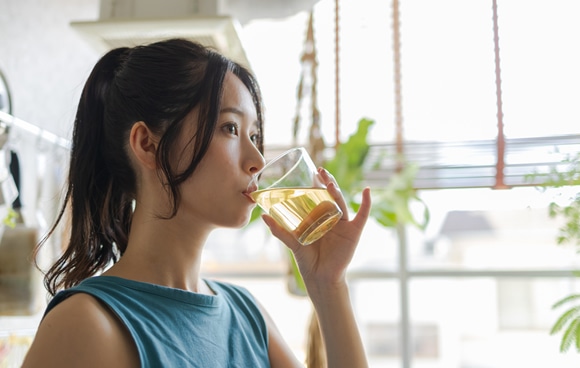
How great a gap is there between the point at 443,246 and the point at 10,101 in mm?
1903

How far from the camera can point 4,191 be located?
163 centimetres

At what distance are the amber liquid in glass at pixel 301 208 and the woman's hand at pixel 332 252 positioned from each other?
0.28 feet

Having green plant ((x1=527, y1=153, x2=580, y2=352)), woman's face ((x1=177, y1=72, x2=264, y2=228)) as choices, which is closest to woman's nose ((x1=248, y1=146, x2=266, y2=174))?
woman's face ((x1=177, y1=72, x2=264, y2=228))

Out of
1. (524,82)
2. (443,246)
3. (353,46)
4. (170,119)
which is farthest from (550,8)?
(170,119)

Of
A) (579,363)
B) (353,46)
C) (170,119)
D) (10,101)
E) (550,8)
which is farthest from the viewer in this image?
(353,46)

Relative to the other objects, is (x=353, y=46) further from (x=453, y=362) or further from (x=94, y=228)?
(x=94, y=228)

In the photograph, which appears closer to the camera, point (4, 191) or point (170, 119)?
point (170, 119)

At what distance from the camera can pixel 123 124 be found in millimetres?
1031

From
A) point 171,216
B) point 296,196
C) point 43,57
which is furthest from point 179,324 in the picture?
point 43,57

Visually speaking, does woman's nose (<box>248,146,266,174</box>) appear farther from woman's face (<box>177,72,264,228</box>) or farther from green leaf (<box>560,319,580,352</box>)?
green leaf (<box>560,319,580,352</box>)

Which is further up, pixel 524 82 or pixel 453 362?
pixel 524 82

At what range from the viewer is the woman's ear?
39.1 inches

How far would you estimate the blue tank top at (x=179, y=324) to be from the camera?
906 mm

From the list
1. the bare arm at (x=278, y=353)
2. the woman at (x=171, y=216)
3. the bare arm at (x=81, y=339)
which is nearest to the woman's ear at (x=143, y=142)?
the woman at (x=171, y=216)
